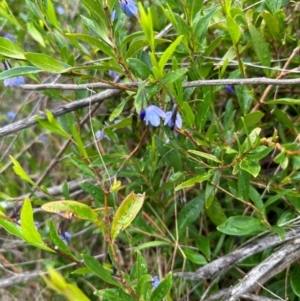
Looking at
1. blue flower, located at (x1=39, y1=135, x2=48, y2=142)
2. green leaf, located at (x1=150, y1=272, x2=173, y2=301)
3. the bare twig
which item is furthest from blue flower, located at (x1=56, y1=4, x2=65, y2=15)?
green leaf, located at (x1=150, y1=272, x2=173, y2=301)

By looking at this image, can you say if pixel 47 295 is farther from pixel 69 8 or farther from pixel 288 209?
pixel 69 8

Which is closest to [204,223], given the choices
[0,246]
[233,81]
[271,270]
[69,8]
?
[271,270]

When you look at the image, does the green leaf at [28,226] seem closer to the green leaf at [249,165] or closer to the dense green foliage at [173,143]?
the dense green foliage at [173,143]

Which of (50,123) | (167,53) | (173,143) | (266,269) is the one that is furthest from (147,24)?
(266,269)

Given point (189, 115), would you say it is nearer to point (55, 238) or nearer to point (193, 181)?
point (193, 181)

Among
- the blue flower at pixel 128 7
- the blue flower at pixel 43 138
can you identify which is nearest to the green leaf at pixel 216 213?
the blue flower at pixel 128 7

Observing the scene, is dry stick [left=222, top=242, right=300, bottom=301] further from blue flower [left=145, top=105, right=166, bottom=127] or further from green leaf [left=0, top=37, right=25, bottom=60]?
green leaf [left=0, top=37, right=25, bottom=60]

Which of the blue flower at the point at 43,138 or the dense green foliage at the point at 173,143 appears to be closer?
the dense green foliage at the point at 173,143
